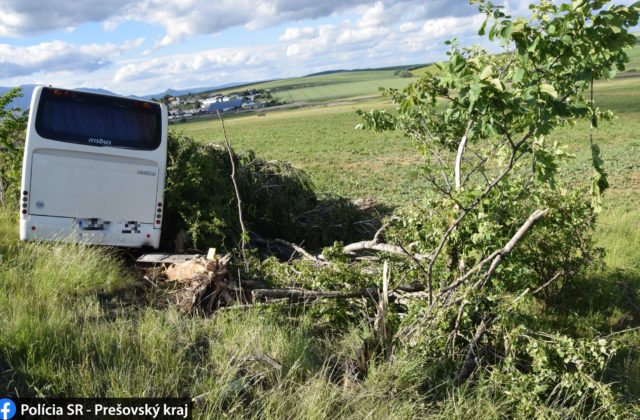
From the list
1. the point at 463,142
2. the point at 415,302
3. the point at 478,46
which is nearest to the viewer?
the point at 415,302

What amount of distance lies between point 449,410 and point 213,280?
10.8 ft

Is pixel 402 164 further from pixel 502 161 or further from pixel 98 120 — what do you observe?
pixel 502 161

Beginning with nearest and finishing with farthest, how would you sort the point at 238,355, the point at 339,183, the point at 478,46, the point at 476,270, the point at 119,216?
the point at 238,355, the point at 476,270, the point at 478,46, the point at 119,216, the point at 339,183

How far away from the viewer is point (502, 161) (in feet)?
23.6

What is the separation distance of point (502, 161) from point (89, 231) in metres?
6.28

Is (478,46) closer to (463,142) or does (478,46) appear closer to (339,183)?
(463,142)

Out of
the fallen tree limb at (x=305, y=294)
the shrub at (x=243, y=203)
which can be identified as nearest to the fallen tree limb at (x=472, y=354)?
the fallen tree limb at (x=305, y=294)

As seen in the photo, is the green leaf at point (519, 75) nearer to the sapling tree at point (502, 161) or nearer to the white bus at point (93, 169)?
the sapling tree at point (502, 161)

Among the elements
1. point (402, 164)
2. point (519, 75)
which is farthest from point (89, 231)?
point (402, 164)

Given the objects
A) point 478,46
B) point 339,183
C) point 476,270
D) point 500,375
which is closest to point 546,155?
point 476,270

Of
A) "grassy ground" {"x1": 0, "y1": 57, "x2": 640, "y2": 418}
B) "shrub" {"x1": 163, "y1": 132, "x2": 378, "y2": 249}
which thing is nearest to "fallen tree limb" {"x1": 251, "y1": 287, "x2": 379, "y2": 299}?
"grassy ground" {"x1": 0, "y1": 57, "x2": 640, "y2": 418}

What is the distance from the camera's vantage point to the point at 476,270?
17.1ft

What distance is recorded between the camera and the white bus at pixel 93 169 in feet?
27.9

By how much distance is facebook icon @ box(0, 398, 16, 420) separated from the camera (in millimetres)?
3770
